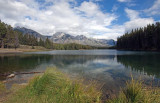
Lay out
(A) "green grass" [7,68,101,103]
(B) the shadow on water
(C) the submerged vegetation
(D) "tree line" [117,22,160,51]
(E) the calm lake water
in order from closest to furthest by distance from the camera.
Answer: (C) the submerged vegetation, (A) "green grass" [7,68,101,103], (E) the calm lake water, (B) the shadow on water, (D) "tree line" [117,22,160,51]

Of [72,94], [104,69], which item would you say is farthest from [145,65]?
[72,94]

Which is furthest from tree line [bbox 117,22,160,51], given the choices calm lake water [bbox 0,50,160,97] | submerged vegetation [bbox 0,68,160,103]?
submerged vegetation [bbox 0,68,160,103]

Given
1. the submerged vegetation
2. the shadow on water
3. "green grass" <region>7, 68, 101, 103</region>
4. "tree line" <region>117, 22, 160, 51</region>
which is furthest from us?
"tree line" <region>117, 22, 160, 51</region>

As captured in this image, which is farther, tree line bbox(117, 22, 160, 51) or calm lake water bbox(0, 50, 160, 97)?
tree line bbox(117, 22, 160, 51)

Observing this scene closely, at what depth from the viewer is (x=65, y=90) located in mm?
6055

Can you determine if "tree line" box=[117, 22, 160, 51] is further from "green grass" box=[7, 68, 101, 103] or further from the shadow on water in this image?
"green grass" box=[7, 68, 101, 103]

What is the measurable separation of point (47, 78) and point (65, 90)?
7.34 ft

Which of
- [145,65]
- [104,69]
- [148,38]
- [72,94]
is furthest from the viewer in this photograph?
[148,38]

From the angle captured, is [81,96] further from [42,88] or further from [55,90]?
[42,88]

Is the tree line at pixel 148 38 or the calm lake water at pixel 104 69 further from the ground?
the tree line at pixel 148 38

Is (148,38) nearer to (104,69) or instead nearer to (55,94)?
(104,69)

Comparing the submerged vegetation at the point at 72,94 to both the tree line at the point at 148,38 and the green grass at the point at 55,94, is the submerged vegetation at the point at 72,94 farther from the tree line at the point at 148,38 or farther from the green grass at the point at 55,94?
the tree line at the point at 148,38

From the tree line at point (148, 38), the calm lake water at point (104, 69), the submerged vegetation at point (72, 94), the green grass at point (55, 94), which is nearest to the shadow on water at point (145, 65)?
the calm lake water at point (104, 69)

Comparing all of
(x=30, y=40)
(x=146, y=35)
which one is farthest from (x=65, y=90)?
(x=30, y=40)
